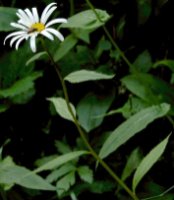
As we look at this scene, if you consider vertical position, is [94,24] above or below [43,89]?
above

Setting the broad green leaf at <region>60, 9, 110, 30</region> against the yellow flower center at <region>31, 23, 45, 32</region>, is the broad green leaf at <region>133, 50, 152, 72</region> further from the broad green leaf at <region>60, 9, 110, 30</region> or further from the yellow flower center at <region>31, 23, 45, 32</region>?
the yellow flower center at <region>31, 23, 45, 32</region>

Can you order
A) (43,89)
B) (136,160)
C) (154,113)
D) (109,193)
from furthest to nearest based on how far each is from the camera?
(43,89) < (109,193) < (136,160) < (154,113)

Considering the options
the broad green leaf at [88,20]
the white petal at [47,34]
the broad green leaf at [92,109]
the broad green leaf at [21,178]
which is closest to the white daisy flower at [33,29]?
the white petal at [47,34]

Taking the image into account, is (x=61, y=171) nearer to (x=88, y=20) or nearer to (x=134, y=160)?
(x=134, y=160)

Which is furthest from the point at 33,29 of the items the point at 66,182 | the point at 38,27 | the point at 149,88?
the point at 66,182

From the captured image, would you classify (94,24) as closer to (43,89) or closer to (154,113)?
(154,113)

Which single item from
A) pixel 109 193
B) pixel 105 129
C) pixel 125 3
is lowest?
pixel 109 193

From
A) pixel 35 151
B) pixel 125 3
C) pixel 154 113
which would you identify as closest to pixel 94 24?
pixel 154 113

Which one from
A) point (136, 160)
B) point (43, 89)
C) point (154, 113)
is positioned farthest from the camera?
point (43, 89)
